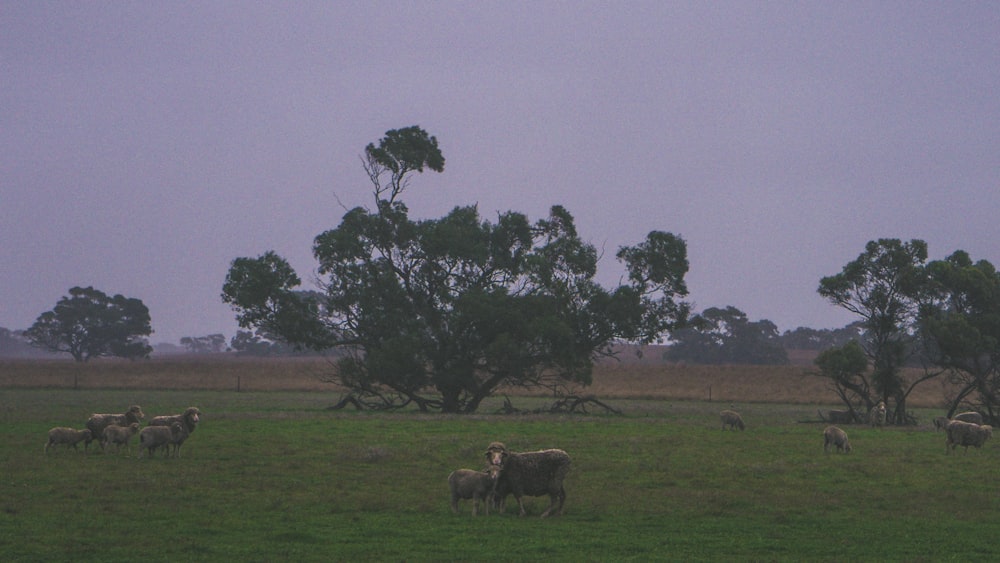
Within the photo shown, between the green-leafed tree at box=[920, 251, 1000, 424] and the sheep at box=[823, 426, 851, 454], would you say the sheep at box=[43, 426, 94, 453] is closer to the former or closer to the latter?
the sheep at box=[823, 426, 851, 454]

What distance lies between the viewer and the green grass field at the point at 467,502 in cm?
1396

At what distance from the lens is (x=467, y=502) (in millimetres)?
18719

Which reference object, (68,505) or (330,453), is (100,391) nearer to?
(330,453)

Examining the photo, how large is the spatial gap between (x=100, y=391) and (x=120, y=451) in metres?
41.8

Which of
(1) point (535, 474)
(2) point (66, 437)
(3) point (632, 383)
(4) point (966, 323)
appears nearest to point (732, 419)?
(4) point (966, 323)

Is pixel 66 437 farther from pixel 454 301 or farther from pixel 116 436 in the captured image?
pixel 454 301

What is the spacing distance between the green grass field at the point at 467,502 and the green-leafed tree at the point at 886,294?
1646 cm

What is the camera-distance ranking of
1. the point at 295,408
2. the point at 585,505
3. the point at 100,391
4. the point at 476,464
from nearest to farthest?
1. the point at 585,505
2. the point at 476,464
3. the point at 295,408
4. the point at 100,391

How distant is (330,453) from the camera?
85.6 ft

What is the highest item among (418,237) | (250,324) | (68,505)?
(418,237)

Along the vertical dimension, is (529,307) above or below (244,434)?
above

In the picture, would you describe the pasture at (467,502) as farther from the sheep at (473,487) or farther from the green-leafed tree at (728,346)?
the green-leafed tree at (728,346)

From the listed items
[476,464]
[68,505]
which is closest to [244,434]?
[476,464]

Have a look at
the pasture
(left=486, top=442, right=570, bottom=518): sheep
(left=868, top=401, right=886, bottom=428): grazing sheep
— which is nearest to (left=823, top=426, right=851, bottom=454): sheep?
the pasture
